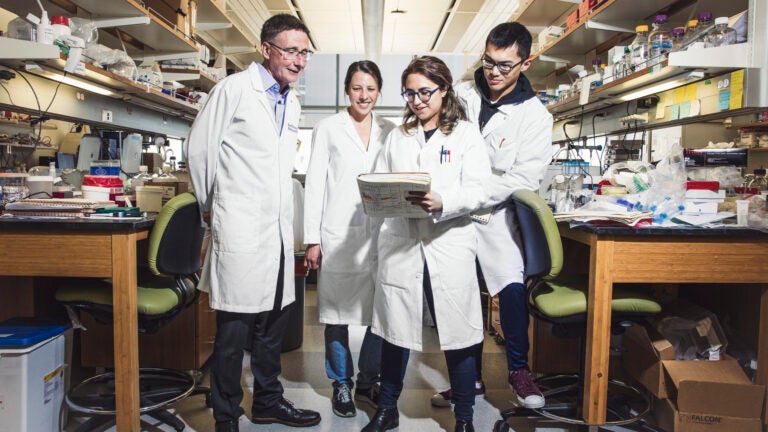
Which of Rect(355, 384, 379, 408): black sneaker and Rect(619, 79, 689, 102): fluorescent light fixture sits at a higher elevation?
Rect(619, 79, 689, 102): fluorescent light fixture

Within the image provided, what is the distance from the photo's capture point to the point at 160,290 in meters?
1.81

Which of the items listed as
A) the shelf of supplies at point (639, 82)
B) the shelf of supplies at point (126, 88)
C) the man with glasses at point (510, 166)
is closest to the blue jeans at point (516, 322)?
the man with glasses at point (510, 166)

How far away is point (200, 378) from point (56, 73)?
4.70ft

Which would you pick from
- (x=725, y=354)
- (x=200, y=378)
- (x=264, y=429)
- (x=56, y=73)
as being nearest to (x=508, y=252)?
(x=725, y=354)

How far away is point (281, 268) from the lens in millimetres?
1794

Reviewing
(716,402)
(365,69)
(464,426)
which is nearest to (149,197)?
(365,69)

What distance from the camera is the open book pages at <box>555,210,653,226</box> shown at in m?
1.62

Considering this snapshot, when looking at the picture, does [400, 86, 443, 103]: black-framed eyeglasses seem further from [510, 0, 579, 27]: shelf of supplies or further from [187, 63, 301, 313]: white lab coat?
[510, 0, 579, 27]: shelf of supplies

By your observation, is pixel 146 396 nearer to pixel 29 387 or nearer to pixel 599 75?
pixel 29 387

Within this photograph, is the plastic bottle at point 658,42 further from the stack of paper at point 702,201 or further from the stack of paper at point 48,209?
the stack of paper at point 48,209

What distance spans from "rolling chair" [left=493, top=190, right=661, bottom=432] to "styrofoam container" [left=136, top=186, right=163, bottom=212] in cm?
142

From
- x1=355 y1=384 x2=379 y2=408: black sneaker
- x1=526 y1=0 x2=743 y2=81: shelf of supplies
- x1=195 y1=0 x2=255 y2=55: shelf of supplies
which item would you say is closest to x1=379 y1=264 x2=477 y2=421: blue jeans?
x1=355 y1=384 x2=379 y2=408: black sneaker

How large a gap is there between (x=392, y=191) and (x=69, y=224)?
997 millimetres

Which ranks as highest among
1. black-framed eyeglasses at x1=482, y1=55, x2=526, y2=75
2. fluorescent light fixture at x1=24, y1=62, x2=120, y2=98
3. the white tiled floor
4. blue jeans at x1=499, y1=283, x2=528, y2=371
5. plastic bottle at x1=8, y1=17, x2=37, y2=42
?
plastic bottle at x1=8, y1=17, x2=37, y2=42
